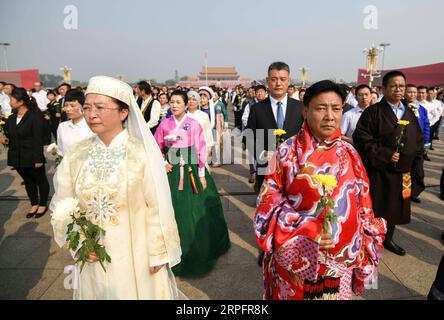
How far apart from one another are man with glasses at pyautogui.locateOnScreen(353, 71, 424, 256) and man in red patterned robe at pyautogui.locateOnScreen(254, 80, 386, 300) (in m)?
1.70

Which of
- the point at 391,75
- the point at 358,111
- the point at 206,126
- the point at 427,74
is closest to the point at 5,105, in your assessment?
the point at 206,126

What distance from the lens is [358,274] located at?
203cm

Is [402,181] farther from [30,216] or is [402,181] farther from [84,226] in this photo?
[30,216]

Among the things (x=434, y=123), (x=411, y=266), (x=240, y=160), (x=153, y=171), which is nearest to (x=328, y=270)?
(x=153, y=171)

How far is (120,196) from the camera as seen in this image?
194cm

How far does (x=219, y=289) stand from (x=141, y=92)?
5.33 m

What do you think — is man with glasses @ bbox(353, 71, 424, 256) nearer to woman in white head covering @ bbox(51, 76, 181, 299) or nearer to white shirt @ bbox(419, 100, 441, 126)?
woman in white head covering @ bbox(51, 76, 181, 299)

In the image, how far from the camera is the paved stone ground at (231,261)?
9.77 ft

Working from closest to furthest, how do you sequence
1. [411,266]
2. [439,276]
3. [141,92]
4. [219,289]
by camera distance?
[439,276], [219,289], [411,266], [141,92]

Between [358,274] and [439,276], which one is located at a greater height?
[439,276]

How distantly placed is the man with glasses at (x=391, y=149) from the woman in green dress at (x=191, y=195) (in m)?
1.95

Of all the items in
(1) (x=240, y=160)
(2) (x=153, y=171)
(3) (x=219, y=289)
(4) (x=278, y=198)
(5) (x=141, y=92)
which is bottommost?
(3) (x=219, y=289)

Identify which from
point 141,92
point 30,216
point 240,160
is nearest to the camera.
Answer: point 30,216

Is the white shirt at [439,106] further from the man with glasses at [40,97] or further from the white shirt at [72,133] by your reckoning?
the man with glasses at [40,97]
